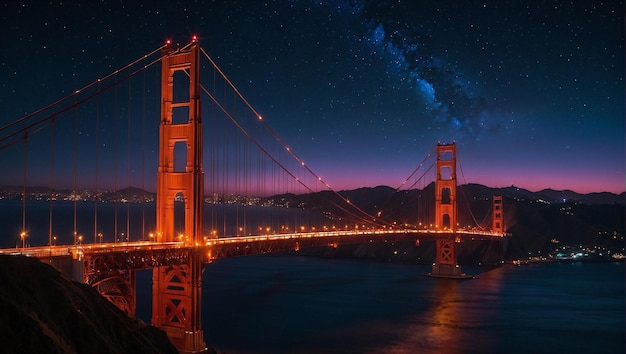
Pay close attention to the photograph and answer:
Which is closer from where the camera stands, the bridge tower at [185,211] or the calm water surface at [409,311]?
the bridge tower at [185,211]

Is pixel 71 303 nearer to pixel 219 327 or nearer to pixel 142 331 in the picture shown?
pixel 142 331

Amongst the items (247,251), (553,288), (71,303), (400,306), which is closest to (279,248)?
(247,251)

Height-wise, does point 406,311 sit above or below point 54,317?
below

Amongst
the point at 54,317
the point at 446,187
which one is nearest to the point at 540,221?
the point at 446,187

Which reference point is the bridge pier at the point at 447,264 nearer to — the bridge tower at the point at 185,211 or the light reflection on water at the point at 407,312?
the light reflection on water at the point at 407,312

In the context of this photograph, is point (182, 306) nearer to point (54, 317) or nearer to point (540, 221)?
point (54, 317)

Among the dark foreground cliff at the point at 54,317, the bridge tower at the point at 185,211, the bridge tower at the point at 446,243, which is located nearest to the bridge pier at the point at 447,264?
the bridge tower at the point at 446,243
